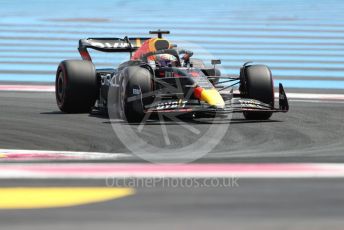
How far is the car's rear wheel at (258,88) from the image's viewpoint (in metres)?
11.1

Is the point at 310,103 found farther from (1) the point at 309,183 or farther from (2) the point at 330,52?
(2) the point at 330,52

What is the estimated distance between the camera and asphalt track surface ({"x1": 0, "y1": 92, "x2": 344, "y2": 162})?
809cm

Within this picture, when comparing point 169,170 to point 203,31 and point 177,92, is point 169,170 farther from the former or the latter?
point 203,31

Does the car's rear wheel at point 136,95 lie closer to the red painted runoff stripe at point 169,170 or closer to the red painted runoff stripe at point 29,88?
the red painted runoff stripe at point 169,170

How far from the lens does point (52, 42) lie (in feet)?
82.7

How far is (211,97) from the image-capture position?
1067cm

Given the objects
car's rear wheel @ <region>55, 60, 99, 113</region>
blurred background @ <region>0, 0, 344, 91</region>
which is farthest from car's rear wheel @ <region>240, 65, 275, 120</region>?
blurred background @ <region>0, 0, 344, 91</region>

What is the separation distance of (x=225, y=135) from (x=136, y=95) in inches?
57.5

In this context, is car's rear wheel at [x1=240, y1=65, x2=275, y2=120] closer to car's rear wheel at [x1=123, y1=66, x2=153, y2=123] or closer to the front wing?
the front wing

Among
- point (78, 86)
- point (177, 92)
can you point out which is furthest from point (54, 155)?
point (78, 86)

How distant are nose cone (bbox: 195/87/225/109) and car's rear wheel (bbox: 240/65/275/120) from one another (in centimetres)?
56

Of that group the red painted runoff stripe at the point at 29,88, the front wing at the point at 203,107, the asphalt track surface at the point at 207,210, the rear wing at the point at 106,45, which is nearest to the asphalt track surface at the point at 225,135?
the front wing at the point at 203,107

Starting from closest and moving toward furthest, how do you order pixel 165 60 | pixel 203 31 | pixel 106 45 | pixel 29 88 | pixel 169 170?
pixel 169 170 < pixel 165 60 < pixel 106 45 < pixel 29 88 < pixel 203 31

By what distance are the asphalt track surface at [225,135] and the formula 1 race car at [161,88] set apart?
18cm
